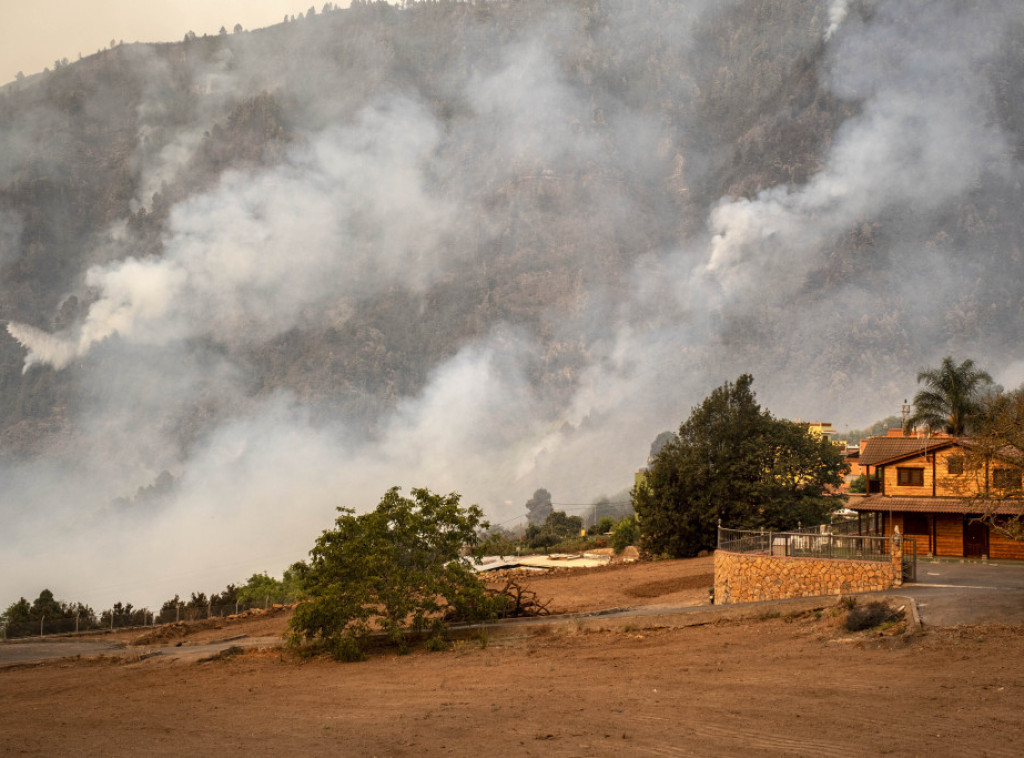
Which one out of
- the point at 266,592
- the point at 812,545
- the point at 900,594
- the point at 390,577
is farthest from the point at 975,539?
the point at 266,592

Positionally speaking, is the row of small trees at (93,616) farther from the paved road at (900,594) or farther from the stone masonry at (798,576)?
the stone masonry at (798,576)

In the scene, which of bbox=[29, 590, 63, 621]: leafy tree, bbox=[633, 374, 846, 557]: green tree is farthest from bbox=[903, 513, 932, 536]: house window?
bbox=[29, 590, 63, 621]: leafy tree

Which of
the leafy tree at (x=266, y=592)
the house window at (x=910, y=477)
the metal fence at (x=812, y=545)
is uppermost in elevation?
the house window at (x=910, y=477)

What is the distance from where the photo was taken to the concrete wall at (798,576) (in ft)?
87.0

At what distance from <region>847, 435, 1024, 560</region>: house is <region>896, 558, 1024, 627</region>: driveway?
5.09 m

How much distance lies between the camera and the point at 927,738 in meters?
12.2

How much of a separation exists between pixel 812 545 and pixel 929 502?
14074mm

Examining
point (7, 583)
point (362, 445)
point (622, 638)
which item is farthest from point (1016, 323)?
point (7, 583)

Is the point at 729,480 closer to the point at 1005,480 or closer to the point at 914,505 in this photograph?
the point at 914,505

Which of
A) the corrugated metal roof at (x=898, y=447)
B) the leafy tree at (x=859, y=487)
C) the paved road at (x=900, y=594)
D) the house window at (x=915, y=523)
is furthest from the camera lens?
the leafy tree at (x=859, y=487)

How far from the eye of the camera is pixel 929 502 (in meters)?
A: 39.7

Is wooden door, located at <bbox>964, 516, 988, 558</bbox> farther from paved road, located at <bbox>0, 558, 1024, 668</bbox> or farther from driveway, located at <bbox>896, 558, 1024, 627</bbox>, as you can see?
driveway, located at <bbox>896, 558, 1024, 627</bbox>

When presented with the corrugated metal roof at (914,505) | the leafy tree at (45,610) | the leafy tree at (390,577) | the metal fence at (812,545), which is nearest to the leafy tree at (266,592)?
the leafy tree at (45,610)

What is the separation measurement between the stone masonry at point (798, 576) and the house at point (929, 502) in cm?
1192
